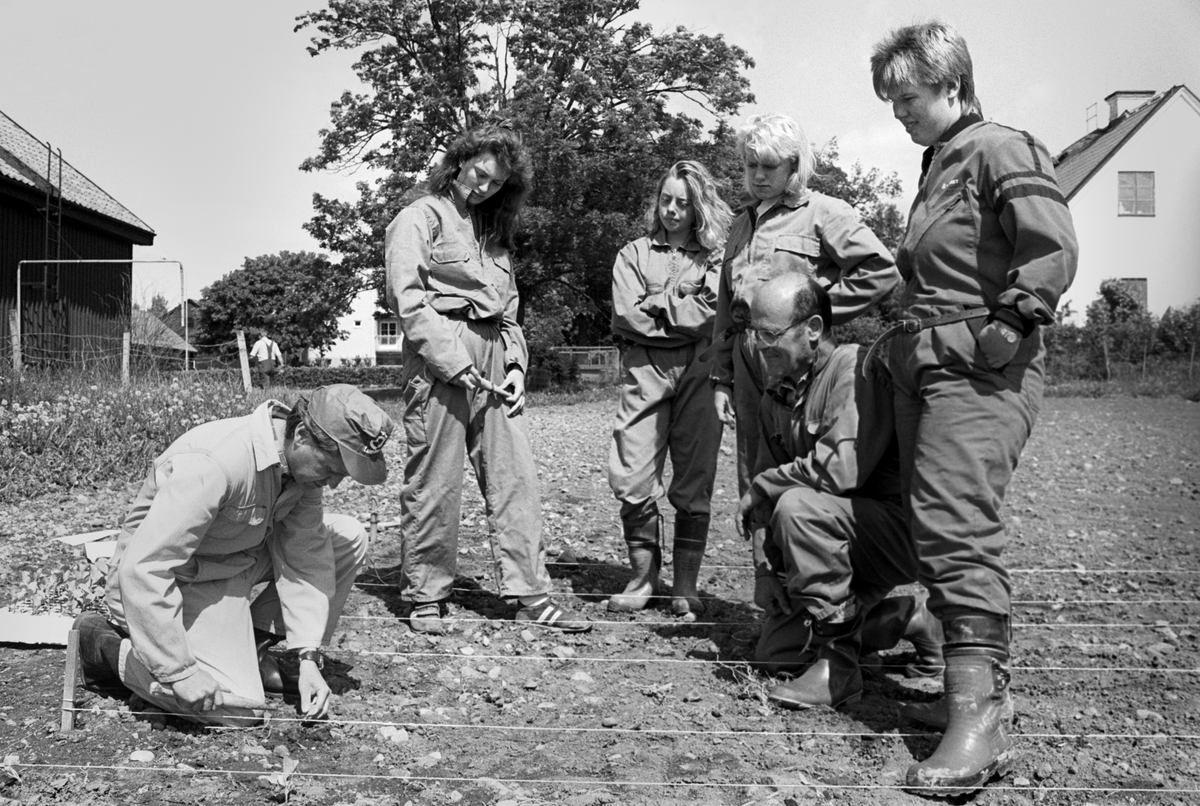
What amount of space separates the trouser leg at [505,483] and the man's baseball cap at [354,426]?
4.87ft

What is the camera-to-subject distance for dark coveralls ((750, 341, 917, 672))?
138 inches

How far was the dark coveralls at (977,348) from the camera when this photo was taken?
2.92m

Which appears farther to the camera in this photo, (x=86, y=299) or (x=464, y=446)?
(x=86, y=299)

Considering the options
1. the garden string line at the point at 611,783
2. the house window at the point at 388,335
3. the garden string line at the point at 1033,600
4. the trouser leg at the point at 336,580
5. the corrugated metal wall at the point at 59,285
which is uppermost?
the house window at the point at 388,335

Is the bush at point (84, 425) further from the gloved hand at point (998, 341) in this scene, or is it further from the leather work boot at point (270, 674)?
the gloved hand at point (998, 341)

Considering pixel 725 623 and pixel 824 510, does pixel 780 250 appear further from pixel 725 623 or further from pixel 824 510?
pixel 725 623

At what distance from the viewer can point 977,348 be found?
302 cm

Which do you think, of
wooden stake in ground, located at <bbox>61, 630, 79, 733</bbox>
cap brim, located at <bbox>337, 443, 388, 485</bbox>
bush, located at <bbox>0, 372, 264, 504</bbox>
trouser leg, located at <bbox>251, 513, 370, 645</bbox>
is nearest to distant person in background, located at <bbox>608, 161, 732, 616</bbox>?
trouser leg, located at <bbox>251, 513, 370, 645</bbox>

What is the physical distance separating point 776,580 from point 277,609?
1902 mm

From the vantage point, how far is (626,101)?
2647cm

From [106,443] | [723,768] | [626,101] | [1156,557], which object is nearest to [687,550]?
[723,768]

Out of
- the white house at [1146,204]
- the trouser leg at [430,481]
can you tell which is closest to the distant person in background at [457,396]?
the trouser leg at [430,481]

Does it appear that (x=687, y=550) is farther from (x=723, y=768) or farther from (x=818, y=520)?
(x=723, y=768)

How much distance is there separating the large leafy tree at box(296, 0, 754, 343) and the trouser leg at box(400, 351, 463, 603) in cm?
2107
